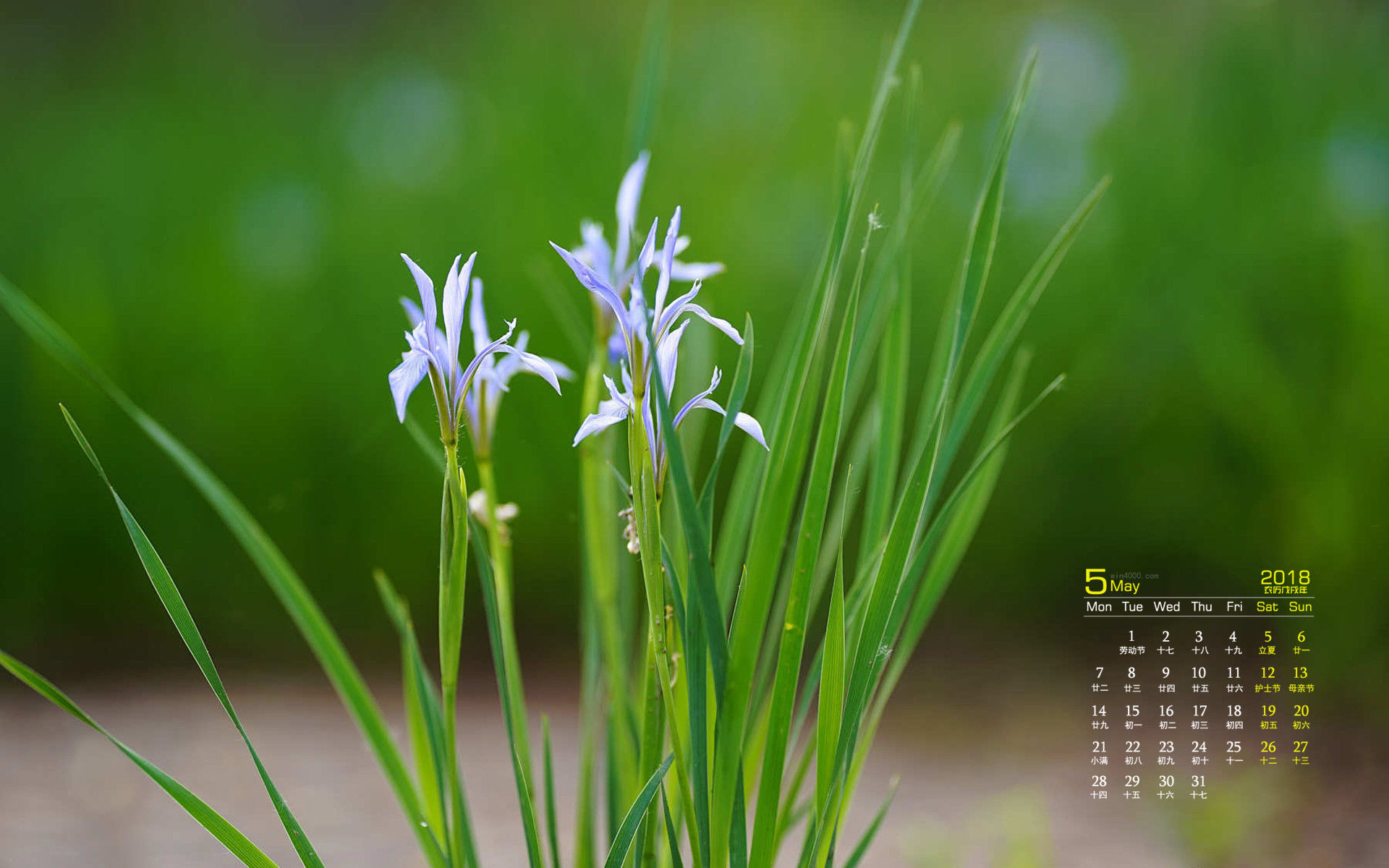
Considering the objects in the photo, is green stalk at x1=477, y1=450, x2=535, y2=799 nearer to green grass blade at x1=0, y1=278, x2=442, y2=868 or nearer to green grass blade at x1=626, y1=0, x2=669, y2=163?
green grass blade at x1=0, y1=278, x2=442, y2=868

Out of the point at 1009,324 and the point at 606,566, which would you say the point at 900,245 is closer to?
the point at 1009,324

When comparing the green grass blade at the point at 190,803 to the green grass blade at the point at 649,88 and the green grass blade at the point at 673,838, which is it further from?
the green grass blade at the point at 649,88

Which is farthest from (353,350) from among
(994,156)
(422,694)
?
(994,156)

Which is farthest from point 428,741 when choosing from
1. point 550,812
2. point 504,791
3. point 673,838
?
point 504,791

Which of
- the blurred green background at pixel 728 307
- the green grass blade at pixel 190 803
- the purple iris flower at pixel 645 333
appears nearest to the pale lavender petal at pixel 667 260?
the purple iris flower at pixel 645 333

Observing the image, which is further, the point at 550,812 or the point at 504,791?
the point at 504,791
